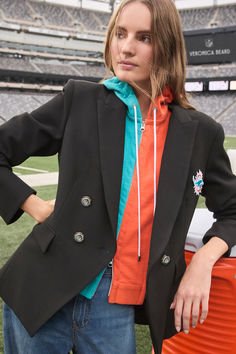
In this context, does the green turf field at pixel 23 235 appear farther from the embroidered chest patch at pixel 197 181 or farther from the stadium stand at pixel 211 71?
the stadium stand at pixel 211 71

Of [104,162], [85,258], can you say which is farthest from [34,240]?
[104,162]

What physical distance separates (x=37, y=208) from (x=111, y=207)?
0.71ft

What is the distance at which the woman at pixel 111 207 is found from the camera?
0.98 metres

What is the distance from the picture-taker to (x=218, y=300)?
141 centimetres

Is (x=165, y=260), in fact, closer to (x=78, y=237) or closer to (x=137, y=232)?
(x=137, y=232)

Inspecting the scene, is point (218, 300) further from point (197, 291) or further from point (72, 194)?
point (72, 194)

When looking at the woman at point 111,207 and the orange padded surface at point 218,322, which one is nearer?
the woman at point 111,207

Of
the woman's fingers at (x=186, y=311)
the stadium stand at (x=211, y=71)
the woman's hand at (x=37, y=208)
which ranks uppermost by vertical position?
the woman's hand at (x=37, y=208)

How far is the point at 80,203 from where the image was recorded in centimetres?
98

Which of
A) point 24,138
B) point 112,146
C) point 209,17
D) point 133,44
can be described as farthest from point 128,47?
point 209,17

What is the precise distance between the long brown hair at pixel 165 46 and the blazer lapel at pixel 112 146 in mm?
110

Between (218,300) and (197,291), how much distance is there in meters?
0.43

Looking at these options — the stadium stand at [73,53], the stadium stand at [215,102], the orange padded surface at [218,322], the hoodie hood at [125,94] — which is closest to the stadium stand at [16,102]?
the stadium stand at [73,53]

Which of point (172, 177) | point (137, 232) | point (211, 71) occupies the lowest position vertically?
point (211, 71)
